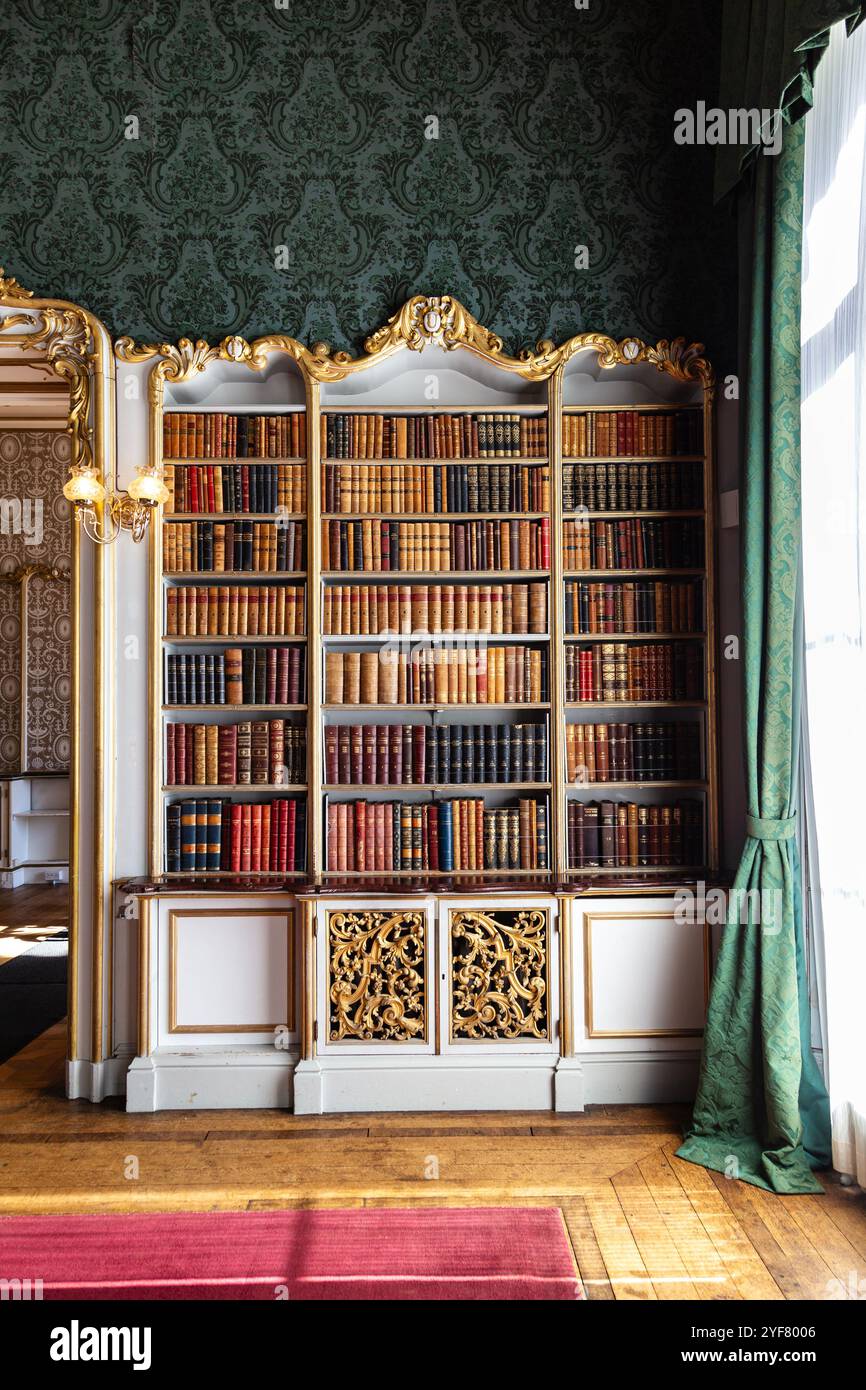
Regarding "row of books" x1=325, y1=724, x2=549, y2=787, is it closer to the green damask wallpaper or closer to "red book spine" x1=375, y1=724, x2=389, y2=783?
"red book spine" x1=375, y1=724, x2=389, y2=783

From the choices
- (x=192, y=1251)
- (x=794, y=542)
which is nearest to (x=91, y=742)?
(x=192, y=1251)

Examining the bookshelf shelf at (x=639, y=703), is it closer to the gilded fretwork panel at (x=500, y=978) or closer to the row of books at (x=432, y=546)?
the row of books at (x=432, y=546)

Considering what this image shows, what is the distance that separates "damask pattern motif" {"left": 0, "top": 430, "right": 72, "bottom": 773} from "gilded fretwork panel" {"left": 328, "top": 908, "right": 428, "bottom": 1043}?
18.8 ft

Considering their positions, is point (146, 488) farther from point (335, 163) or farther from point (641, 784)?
point (641, 784)

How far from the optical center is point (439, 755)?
3.69 m

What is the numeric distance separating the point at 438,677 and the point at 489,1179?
1831 millimetres

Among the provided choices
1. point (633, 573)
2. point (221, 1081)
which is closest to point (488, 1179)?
point (221, 1081)

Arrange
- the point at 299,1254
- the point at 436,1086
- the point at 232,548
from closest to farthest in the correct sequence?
the point at 299,1254, the point at 436,1086, the point at 232,548

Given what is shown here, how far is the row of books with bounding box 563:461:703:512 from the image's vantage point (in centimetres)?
371

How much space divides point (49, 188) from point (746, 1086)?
4410 millimetres

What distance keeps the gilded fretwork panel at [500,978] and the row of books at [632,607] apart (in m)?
1.19

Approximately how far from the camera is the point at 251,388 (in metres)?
3.90

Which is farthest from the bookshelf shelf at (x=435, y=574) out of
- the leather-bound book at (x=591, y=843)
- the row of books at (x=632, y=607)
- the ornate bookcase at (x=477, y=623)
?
the leather-bound book at (x=591, y=843)
